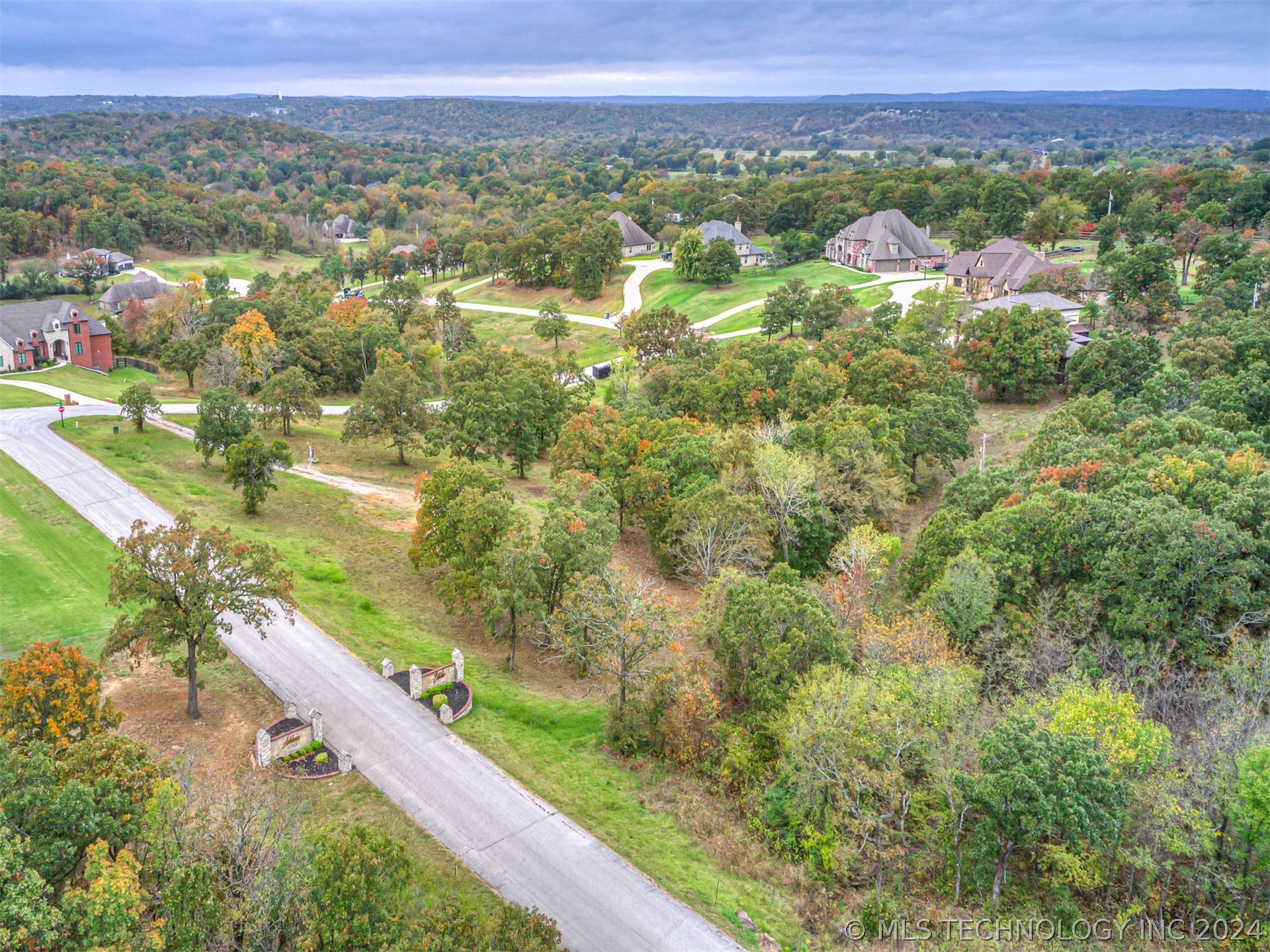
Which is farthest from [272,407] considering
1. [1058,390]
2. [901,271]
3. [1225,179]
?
[1225,179]

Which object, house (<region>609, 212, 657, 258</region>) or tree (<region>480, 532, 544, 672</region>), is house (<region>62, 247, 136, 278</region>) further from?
tree (<region>480, 532, 544, 672</region>)

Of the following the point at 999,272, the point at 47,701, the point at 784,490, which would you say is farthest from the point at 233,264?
the point at 47,701

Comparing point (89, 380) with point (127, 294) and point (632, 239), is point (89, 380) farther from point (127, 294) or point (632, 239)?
point (632, 239)

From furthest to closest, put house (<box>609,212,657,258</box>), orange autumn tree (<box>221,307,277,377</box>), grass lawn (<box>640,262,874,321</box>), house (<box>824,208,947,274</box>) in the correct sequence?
house (<box>609,212,657,258</box>), house (<box>824,208,947,274</box>), grass lawn (<box>640,262,874,321</box>), orange autumn tree (<box>221,307,277,377</box>)

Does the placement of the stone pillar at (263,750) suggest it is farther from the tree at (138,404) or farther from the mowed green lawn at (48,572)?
the tree at (138,404)

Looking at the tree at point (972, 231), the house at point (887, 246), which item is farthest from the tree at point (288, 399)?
the tree at point (972, 231)

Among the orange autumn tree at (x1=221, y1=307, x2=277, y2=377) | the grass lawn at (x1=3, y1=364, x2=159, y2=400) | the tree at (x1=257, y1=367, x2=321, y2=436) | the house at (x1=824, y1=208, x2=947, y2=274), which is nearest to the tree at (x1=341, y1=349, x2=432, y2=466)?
the tree at (x1=257, y1=367, x2=321, y2=436)
